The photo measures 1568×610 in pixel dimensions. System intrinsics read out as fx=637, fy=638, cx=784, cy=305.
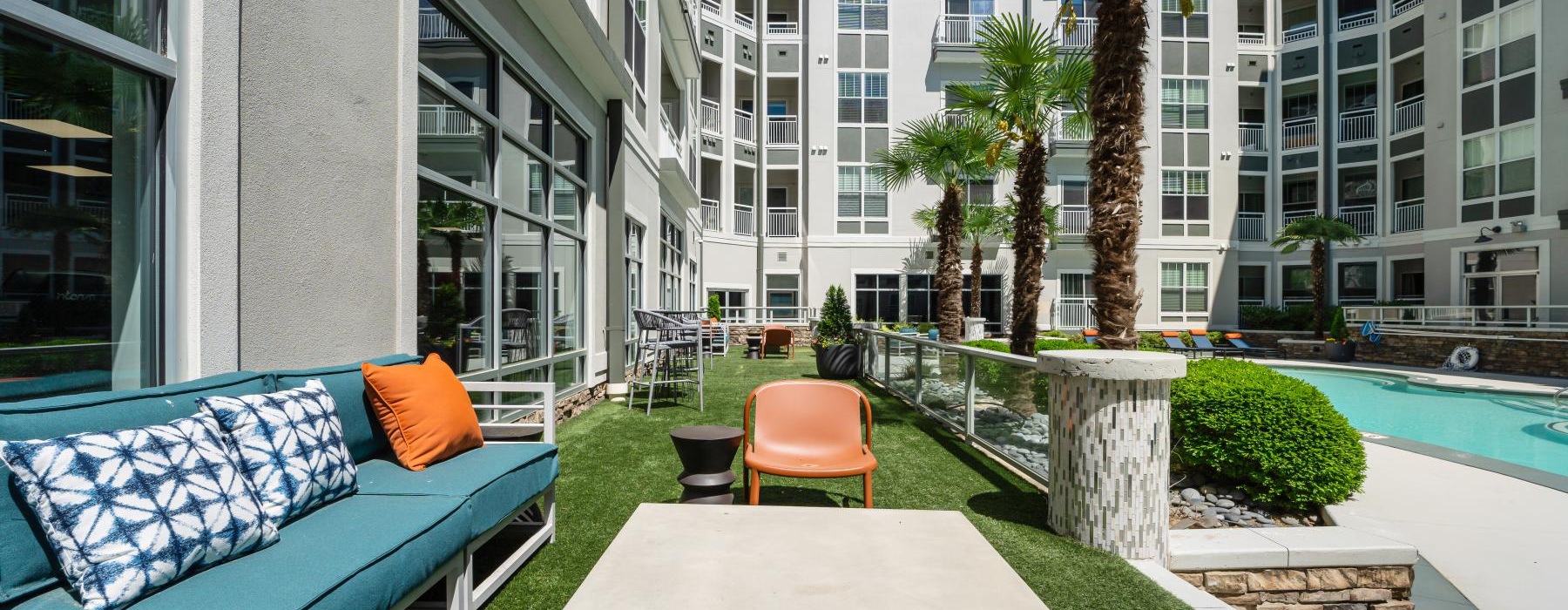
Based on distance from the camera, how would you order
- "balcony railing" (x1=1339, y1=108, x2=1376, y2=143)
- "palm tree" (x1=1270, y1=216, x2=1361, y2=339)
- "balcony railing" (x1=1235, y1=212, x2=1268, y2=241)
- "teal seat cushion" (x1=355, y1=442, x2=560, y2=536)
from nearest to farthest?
"teal seat cushion" (x1=355, y1=442, x2=560, y2=536) → "palm tree" (x1=1270, y1=216, x2=1361, y2=339) → "balcony railing" (x1=1339, y1=108, x2=1376, y2=143) → "balcony railing" (x1=1235, y1=212, x2=1268, y2=241)

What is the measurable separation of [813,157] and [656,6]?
10.8m

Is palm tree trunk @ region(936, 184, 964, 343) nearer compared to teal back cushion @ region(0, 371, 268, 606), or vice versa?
teal back cushion @ region(0, 371, 268, 606)

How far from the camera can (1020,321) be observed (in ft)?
30.6

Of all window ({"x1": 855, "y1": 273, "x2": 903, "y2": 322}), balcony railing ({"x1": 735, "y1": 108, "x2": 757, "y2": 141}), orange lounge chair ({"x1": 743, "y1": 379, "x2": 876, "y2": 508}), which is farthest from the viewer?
balcony railing ({"x1": 735, "y1": 108, "x2": 757, "y2": 141})

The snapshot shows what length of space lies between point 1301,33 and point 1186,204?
7.68 m

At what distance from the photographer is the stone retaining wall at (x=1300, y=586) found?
125 inches

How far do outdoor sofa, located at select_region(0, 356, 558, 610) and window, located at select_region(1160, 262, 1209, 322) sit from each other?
23.4 metres

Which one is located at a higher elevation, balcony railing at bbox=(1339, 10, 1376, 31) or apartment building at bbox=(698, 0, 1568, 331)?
balcony railing at bbox=(1339, 10, 1376, 31)

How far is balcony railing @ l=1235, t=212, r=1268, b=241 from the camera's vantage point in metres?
22.5

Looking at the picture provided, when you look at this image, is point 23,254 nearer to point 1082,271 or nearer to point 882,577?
point 882,577

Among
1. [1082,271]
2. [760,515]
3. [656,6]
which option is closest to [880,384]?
[656,6]

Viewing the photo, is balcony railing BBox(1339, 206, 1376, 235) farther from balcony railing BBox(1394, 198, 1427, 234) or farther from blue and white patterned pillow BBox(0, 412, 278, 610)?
blue and white patterned pillow BBox(0, 412, 278, 610)

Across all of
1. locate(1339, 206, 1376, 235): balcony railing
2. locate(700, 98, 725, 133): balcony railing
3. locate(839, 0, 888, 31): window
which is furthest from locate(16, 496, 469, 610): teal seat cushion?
locate(1339, 206, 1376, 235): balcony railing

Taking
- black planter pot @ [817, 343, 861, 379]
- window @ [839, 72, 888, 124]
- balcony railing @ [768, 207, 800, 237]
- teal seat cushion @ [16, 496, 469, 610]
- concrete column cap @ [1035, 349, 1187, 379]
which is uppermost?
window @ [839, 72, 888, 124]
